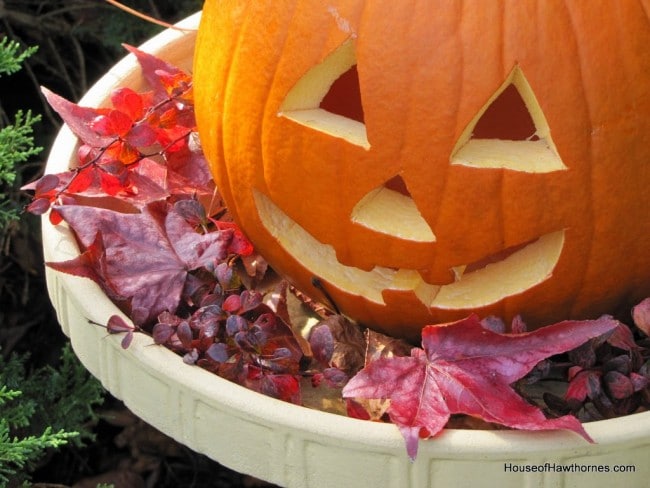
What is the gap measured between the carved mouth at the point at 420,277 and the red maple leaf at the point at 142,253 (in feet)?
0.36

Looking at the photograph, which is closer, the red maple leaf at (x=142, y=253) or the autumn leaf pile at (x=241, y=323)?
the autumn leaf pile at (x=241, y=323)

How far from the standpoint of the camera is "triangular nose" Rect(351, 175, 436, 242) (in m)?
Result: 1.16

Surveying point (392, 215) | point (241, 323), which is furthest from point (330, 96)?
point (241, 323)

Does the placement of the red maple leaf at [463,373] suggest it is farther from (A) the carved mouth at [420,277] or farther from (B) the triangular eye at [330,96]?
(B) the triangular eye at [330,96]

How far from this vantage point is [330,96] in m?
1.21

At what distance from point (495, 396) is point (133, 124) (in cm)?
67

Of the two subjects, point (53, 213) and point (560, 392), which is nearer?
point (560, 392)

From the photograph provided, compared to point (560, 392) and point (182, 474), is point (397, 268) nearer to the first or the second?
point (560, 392)

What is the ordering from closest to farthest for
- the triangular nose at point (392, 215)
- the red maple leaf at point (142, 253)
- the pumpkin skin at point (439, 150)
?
the pumpkin skin at point (439, 150)
the triangular nose at point (392, 215)
the red maple leaf at point (142, 253)

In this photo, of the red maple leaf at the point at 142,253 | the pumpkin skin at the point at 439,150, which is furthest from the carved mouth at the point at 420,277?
the red maple leaf at the point at 142,253

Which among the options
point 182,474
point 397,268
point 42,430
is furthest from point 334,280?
point 182,474

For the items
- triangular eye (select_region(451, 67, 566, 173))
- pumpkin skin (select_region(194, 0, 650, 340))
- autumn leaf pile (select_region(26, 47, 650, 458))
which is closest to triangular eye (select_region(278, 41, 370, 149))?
pumpkin skin (select_region(194, 0, 650, 340))

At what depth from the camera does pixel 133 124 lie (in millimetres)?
1454

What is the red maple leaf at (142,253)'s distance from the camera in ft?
4.15
